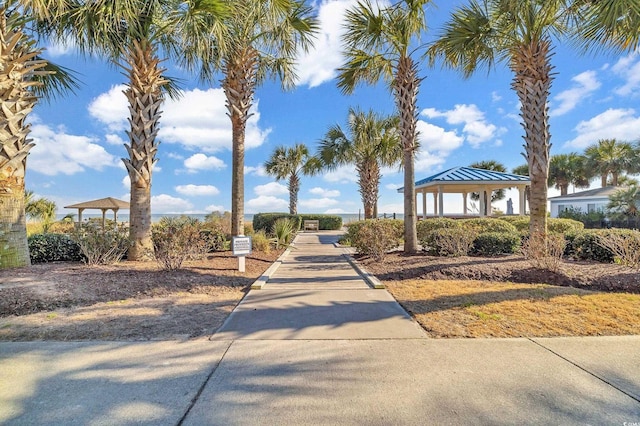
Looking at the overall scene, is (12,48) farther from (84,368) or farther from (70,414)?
(70,414)

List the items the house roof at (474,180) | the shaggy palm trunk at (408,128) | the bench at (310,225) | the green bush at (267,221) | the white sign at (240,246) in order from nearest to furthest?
the white sign at (240,246) → the shaggy palm trunk at (408,128) → the house roof at (474,180) → the green bush at (267,221) → the bench at (310,225)

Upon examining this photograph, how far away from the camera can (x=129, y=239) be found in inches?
354

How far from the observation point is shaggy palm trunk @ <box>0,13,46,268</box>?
281 inches

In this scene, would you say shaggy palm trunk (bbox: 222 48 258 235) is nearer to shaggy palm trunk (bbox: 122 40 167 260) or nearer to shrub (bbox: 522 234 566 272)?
shaggy palm trunk (bbox: 122 40 167 260)

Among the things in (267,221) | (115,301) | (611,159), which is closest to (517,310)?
(115,301)

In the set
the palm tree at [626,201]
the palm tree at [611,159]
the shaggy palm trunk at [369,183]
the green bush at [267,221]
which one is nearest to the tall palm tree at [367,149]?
the shaggy palm trunk at [369,183]

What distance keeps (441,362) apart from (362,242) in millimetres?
6591

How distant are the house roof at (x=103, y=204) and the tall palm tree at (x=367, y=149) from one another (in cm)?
1134

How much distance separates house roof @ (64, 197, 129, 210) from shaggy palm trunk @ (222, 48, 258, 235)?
10130 millimetres

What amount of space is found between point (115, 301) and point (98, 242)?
3.56 metres

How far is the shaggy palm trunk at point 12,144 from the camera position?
713cm

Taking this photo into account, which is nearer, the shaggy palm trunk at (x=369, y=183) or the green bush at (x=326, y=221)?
the shaggy palm trunk at (x=369, y=183)

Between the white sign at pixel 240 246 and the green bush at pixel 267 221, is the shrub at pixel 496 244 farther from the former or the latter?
the green bush at pixel 267 221

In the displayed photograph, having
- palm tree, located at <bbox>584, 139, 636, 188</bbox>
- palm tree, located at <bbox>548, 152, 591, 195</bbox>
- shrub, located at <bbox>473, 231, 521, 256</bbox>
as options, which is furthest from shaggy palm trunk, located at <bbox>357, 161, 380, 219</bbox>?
palm tree, located at <bbox>548, 152, 591, 195</bbox>
